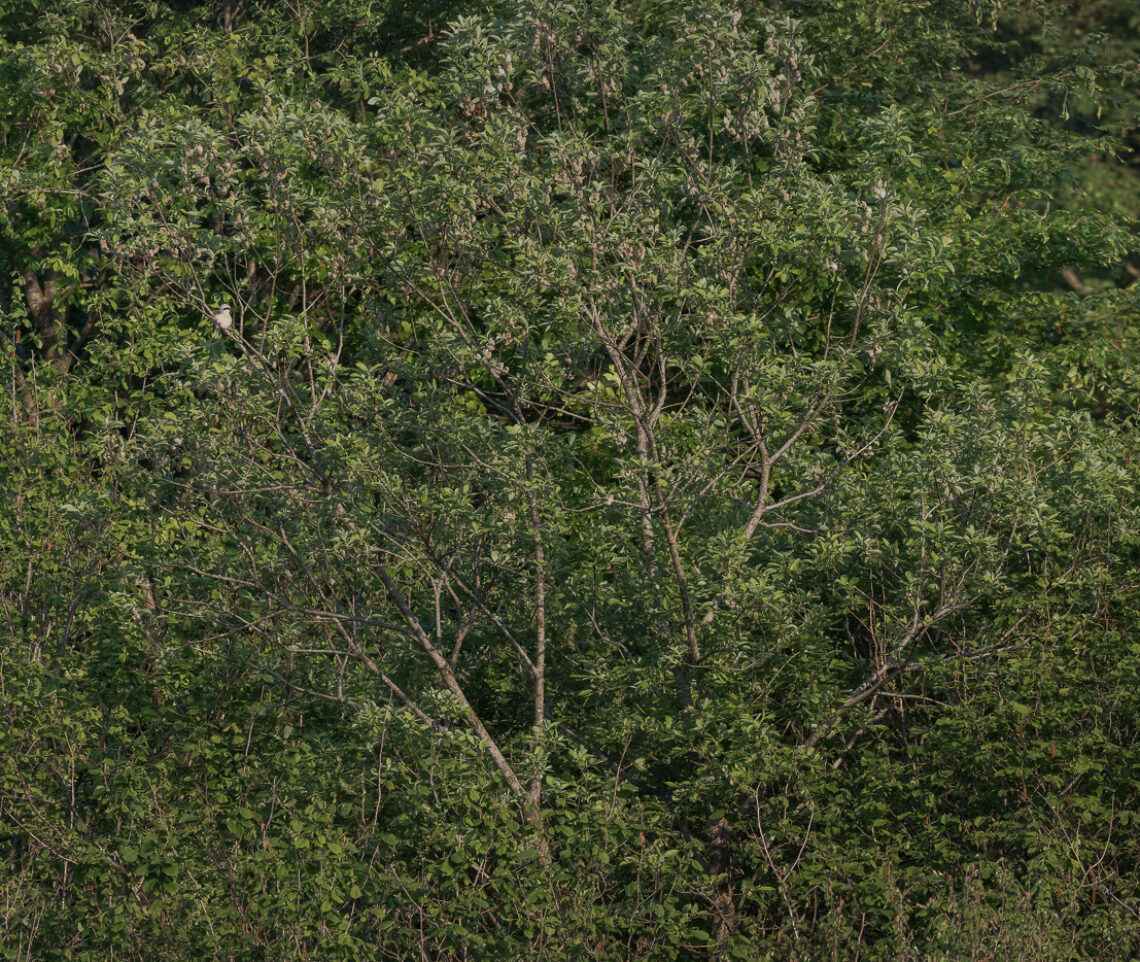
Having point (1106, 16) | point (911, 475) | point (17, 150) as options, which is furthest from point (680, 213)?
point (1106, 16)

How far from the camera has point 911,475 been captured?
6695 millimetres

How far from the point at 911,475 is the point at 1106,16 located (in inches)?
627

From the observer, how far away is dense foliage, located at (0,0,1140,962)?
19.7 feet

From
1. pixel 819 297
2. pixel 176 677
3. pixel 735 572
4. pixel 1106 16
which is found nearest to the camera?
pixel 735 572

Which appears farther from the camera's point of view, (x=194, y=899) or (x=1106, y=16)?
(x=1106, y=16)

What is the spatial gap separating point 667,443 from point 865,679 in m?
1.53

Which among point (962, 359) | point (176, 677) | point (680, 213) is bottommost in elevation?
point (176, 677)

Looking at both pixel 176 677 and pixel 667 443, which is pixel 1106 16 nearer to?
pixel 667 443

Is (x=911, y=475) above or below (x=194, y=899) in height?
above

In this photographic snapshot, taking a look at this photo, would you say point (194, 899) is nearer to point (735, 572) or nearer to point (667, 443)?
point (735, 572)

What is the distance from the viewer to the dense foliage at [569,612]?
19.7ft

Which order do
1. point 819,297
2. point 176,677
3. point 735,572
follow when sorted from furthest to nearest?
point 819,297 → point 176,677 → point 735,572

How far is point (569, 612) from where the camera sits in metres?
7.04

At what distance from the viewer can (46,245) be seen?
1099 centimetres
